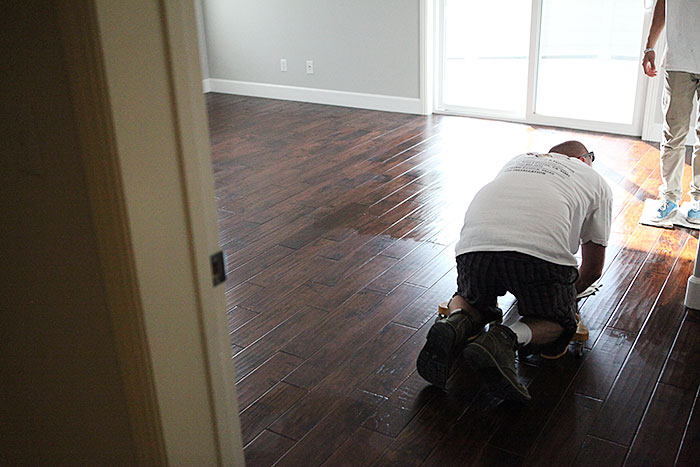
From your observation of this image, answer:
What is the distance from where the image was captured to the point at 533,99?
5.16 metres

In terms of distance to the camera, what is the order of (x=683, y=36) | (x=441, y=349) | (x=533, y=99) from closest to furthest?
(x=441, y=349) → (x=683, y=36) → (x=533, y=99)

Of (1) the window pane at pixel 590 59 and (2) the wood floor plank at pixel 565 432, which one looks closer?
(2) the wood floor plank at pixel 565 432

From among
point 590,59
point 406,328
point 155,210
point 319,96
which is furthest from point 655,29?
point 319,96

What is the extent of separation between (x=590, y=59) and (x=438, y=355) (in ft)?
11.5

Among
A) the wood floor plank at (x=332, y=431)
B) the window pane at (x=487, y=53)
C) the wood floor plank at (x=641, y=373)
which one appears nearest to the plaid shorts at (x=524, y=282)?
the wood floor plank at (x=641, y=373)

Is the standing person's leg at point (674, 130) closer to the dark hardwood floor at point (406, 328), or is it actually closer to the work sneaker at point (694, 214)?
the work sneaker at point (694, 214)

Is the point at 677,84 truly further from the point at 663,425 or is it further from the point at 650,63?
the point at 663,425

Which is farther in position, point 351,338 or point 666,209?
point 666,209

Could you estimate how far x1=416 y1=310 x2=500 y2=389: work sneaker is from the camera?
6.87ft

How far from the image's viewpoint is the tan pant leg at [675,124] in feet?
10.5

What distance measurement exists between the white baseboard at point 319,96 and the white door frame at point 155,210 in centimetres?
485

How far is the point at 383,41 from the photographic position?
18.7 feet

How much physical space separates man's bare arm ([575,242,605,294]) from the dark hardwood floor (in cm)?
17

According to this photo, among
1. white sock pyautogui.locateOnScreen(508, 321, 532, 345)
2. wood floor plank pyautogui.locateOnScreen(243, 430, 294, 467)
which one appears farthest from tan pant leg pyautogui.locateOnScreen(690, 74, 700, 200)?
wood floor plank pyautogui.locateOnScreen(243, 430, 294, 467)
